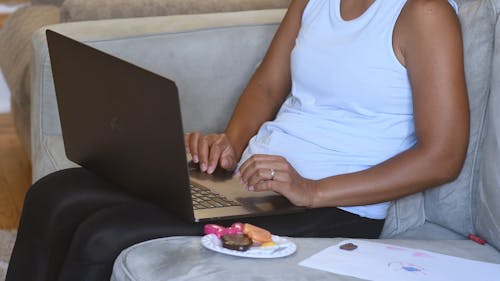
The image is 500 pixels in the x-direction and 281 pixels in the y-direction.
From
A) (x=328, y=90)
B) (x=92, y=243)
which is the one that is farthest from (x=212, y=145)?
(x=92, y=243)

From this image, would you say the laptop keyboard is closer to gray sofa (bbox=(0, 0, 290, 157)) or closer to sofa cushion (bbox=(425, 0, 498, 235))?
sofa cushion (bbox=(425, 0, 498, 235))

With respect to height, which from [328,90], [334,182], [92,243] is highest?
[328,90]

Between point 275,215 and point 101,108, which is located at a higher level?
point 101,108

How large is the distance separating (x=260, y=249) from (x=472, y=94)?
487 mm

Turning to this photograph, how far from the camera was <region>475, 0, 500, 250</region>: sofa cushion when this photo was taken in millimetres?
1512

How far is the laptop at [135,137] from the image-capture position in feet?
4.63

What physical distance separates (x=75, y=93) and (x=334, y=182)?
470 millimetres

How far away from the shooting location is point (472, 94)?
1.61m

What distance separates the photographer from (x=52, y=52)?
176 centimetres

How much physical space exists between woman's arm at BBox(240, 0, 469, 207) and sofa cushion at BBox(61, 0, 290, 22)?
0.86 m

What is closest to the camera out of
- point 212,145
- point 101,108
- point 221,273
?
point 221,273

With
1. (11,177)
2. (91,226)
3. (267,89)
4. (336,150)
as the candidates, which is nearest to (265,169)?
(336,150)

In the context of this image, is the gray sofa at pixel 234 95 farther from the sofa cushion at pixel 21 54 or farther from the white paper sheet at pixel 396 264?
the sofa cushion at pixel 21 54

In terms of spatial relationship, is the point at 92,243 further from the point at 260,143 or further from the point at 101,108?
the point at 260,143
